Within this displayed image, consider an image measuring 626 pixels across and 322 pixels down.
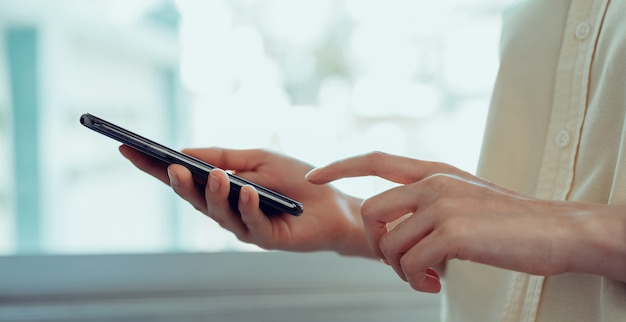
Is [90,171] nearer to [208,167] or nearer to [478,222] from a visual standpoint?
[208,167]

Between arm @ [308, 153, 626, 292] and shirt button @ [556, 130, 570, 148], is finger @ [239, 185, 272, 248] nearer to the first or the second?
arm @ [308, 153, 626, 292]

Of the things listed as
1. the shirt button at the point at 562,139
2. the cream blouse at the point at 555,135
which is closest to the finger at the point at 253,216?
the cream blouse at the point at 555,135

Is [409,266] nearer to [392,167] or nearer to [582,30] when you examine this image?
[392,167]

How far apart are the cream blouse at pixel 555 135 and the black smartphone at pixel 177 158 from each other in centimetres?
28

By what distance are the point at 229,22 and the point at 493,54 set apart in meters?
0.55

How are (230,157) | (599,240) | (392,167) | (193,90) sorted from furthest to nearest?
(193,90) < (230,157) < (392,167) < (599,240)

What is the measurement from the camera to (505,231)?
0.59 m

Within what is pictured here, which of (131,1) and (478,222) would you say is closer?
(478,222)

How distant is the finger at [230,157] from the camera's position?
862mm

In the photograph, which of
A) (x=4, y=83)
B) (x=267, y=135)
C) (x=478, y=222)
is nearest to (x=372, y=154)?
(x=478, y=222)

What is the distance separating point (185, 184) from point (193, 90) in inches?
24.6

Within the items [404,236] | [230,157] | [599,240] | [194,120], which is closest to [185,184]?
[230,157]

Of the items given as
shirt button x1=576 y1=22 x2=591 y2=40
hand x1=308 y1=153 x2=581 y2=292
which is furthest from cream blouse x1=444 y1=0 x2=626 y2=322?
hand x1=308 y1=153 x2=581 y2=292

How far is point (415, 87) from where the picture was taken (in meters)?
1.40
